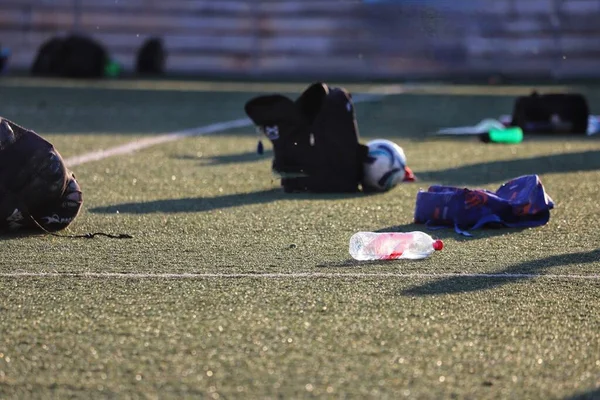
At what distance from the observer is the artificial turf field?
9.89ft

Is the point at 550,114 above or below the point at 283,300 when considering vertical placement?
below

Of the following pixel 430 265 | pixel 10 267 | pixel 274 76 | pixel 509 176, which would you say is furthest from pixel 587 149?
pixel 274 76

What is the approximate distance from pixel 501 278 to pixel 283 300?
0.87 meters

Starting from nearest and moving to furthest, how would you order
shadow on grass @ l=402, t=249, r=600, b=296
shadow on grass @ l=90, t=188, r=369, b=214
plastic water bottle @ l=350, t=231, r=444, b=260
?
shadow on grass @ l=402, t=249, r=600, b=296
plastic water bottle @ l=350, t=231, r=444, b=260
shadow on grass @ l=90, t=188, r=369, b=214

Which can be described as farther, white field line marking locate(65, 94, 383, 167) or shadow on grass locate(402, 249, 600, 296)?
white field line marking locate(65, 94, 383, 167)

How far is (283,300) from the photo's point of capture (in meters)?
3.88

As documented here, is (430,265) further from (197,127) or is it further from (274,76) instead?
(274,76)

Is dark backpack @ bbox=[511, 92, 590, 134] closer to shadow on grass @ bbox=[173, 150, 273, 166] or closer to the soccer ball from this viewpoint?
shadow on grass @ bbox=[173, 150, 273, 166]

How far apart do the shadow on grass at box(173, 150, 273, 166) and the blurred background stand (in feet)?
42.7

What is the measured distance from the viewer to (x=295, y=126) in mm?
6617

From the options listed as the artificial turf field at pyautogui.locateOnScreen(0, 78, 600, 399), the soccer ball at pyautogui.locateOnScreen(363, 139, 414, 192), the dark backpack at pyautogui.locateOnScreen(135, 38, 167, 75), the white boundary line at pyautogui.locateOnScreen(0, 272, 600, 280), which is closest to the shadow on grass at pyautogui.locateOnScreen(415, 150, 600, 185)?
the artificial turf field at pyautogui.locateOnScreen(0, 78, 600, 399)

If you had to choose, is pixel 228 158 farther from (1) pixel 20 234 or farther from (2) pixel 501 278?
(2) pixel 501 278

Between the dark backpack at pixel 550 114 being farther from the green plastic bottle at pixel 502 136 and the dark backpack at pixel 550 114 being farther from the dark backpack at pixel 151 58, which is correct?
the dark backpack at pixel 151 58

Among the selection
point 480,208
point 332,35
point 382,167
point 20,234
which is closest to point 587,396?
point 480,208
